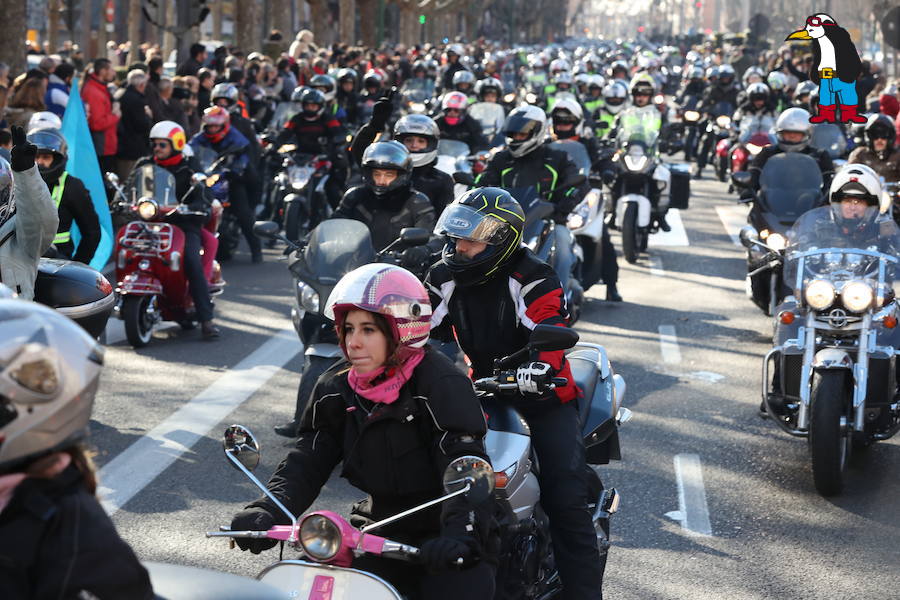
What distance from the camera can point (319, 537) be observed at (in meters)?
3.67

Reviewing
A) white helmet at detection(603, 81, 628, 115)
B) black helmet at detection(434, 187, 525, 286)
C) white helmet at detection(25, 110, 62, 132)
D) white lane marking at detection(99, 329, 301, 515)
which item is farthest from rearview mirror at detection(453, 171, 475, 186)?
white helmet at detection(603, 81, 628, 115)

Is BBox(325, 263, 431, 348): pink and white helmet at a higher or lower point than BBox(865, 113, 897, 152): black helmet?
lower

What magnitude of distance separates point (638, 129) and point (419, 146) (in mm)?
6600

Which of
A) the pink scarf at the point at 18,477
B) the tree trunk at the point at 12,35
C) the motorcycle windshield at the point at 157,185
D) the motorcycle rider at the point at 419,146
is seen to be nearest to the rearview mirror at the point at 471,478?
the pink scarf at the point at 18,477

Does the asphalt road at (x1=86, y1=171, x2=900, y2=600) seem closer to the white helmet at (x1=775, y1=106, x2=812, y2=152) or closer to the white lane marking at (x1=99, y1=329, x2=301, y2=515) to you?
the white lane marking at (x1=99, y1=329, x2=301, y2=515)

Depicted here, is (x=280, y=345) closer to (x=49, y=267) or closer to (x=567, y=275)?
(x=567, y=275)

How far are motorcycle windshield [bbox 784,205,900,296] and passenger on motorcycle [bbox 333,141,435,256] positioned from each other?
2.30 metres

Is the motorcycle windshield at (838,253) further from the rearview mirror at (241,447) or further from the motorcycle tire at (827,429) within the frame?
the rearview mirror at (241,447)

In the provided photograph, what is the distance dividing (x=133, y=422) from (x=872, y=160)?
7.18 meters

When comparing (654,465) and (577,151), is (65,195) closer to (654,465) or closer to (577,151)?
(654,465)

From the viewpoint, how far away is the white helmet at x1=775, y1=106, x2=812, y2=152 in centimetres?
1202

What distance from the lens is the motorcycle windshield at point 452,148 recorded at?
16.2 meters

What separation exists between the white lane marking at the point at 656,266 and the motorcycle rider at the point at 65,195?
757cm

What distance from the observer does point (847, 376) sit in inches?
294
